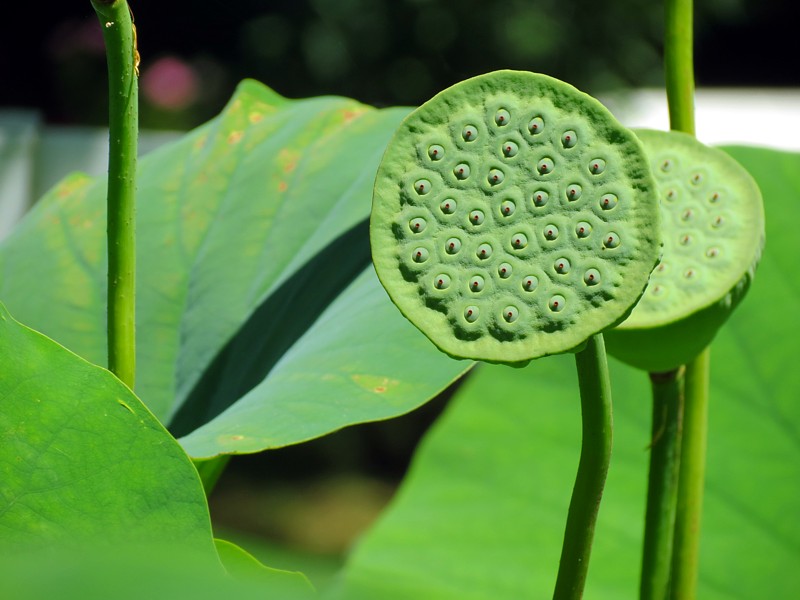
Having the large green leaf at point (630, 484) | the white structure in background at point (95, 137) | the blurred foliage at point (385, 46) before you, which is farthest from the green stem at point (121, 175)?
the blurred foliage at point (385, 46)

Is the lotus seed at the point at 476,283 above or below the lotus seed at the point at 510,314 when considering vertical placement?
above

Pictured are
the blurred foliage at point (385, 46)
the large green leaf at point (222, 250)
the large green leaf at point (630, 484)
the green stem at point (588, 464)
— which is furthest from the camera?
the blurred foliage at point (385, 46)

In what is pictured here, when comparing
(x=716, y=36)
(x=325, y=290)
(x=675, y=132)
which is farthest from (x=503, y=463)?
(x=716, y=36)

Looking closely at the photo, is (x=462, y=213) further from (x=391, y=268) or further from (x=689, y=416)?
(x=689, y=416)

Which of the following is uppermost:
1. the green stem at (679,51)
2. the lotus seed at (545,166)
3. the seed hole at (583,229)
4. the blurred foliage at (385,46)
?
the blurred foliage at (385,46)

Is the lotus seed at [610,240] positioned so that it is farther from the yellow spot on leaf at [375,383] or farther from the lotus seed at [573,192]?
the yellow spot on leaf at [375,383]

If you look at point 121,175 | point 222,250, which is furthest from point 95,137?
point 121,175

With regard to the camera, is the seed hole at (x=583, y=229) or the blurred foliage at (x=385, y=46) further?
the blurred foliage at (x=385, y=46)
